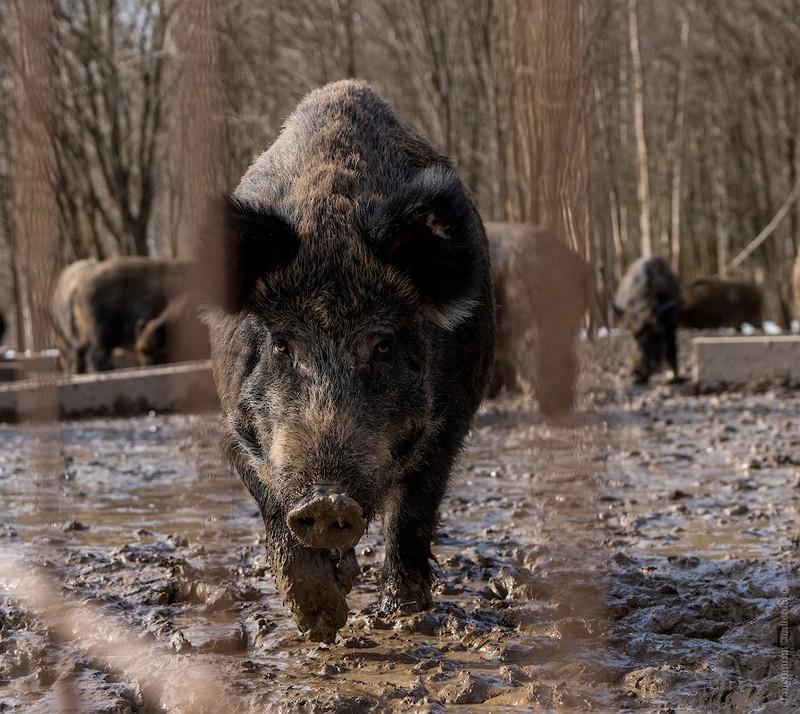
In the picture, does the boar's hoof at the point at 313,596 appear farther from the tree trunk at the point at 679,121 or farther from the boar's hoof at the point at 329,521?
the tree trunk at the point at 679,121

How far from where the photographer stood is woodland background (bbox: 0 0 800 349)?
2604 millimetres

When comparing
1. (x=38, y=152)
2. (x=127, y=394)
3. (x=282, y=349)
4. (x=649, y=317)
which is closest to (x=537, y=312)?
(x=649, y=317)

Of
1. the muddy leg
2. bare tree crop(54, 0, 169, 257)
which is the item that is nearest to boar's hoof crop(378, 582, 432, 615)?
the muddy leg

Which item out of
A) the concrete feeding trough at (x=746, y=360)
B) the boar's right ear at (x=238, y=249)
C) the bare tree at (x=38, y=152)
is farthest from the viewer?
the concrete feeding trough at (x=746, y=360)

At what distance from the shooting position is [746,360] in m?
11.2

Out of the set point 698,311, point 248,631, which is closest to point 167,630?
point 248,631

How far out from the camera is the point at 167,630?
358cm

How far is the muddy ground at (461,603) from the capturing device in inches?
118

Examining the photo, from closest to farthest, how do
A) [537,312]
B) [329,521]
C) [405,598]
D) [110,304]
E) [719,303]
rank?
[329,521]
[405,598]
[537,312]
[110,304]
[719,303]

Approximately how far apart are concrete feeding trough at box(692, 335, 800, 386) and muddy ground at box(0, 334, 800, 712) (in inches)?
180

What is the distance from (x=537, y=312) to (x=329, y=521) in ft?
25.0

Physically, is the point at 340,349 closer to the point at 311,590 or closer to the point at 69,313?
the point at 311,590

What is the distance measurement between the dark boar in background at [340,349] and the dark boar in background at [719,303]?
57.9 ft

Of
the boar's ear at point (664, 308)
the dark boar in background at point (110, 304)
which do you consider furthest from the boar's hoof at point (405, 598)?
the dark boar in background at point (110, 304)
